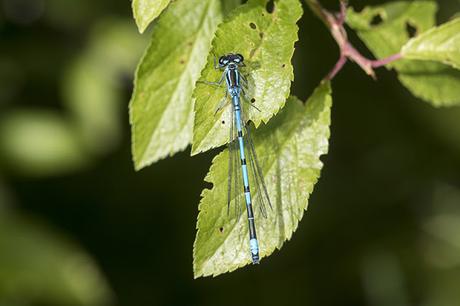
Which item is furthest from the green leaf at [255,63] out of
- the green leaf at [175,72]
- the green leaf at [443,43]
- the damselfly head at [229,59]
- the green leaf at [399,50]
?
the green leaf at [399,50]

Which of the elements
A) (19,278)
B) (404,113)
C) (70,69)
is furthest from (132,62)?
(404,113)

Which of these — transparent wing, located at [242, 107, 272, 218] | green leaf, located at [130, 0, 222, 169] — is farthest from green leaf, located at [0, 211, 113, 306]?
transparent wing, located at [242, 107, 272, 218]

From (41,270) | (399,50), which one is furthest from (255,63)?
(41,270)

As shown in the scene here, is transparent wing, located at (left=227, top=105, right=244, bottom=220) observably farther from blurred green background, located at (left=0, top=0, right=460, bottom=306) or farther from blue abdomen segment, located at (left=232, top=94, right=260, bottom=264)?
A: blurred green background, located at (left=0, top=0, right=460, bottom=306)

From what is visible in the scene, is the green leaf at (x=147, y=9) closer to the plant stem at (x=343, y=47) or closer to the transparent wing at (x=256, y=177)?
the transparent wing at (x=256, y=177)

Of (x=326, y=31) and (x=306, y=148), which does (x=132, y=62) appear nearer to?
(x=326, y=31)

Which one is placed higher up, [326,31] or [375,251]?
[326,31]
